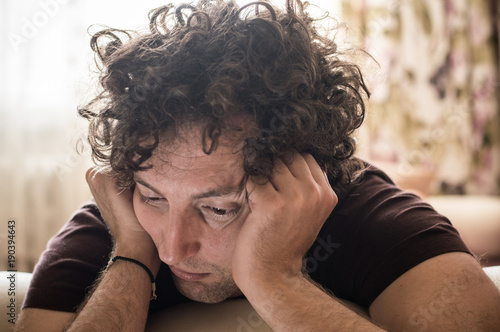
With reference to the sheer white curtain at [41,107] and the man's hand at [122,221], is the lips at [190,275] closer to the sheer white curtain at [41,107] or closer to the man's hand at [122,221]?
the man's hand at [122,221]

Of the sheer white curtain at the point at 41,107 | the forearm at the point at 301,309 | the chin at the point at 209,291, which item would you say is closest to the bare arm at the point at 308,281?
the forearm at the point at 301,309

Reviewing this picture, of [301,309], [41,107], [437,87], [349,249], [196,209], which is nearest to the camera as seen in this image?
[301,309]

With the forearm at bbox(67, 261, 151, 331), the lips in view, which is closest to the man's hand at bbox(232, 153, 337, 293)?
the lips

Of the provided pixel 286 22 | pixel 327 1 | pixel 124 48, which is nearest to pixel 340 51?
pixel 286 22

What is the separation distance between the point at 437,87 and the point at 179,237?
11.3 ft

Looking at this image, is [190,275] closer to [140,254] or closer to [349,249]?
[140,254]

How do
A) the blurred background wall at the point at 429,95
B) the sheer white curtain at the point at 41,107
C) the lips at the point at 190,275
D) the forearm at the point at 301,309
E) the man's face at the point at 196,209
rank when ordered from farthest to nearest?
the blurred background wall at the point at 429,95 < the sheer white curtain at the point at 41,107 < the lips at the point at 190,275 < the man's face at the point at 196,209 < the forearm at the point at 301,309

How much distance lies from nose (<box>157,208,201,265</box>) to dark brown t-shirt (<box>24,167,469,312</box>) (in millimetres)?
251

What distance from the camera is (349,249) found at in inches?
45.8

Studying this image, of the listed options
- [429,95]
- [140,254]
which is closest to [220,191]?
[140,254]

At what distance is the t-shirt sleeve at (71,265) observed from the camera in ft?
3.66

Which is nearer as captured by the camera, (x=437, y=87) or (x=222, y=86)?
(x=222, y=86)

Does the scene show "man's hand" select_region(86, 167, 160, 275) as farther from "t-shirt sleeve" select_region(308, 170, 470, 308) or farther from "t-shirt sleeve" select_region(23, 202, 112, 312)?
"t-shirt sleeve" select_region(308, 170, 470, 308)

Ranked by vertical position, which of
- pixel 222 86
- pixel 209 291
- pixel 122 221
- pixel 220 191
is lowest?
pixel 209 291
